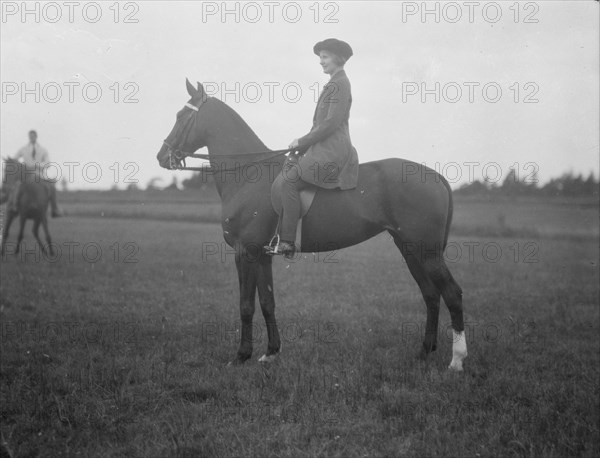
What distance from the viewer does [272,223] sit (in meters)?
6.36

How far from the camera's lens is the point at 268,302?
649 cm

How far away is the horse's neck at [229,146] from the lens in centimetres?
654

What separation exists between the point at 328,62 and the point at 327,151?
109 cm

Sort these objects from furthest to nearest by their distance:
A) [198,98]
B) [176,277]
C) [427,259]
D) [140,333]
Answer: [176,277]
[140,333]
[198,98]
[427,259]

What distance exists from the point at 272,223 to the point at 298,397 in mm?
2220

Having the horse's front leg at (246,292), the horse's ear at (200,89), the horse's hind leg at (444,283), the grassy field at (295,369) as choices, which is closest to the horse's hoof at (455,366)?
the grassy field at (295,369)

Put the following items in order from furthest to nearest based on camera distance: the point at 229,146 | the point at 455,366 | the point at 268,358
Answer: the point at 229,146, the point at 268,358, the point at 455,366

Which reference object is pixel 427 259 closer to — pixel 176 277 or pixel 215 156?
pixel 215 156

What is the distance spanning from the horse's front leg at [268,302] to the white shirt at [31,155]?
36.4 ft

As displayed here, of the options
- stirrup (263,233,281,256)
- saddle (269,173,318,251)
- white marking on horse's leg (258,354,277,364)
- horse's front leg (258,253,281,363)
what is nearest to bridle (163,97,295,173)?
saddle (269,173,318,251)

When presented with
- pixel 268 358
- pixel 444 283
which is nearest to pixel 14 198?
pixel 268 358

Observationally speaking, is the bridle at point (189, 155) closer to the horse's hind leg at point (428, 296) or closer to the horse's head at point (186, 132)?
the horse's head at point (186, 132)

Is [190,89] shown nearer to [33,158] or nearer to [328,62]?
[328,62]

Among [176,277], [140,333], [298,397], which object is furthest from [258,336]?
[176,277]
